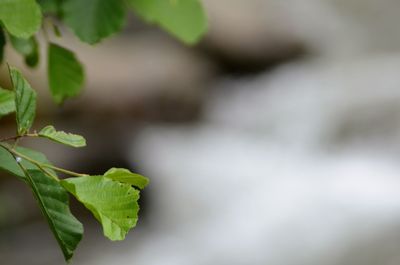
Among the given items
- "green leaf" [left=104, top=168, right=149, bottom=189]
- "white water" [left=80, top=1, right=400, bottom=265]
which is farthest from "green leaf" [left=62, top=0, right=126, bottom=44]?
"white water" [left=80, top=1, right=400, bottom=265]

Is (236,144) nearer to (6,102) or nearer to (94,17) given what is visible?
(94,17)

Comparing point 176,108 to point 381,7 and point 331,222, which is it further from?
point 381,7

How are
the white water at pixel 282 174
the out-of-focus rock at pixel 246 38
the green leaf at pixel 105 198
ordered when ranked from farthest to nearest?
the out-of-focus rock at pixel 246 38
the white water at pixel 282 174
the green leaf at pixel 105 198

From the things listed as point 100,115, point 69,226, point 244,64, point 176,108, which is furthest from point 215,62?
point 69,226

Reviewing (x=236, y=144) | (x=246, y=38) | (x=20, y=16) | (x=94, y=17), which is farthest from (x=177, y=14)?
(x=246, y=38)

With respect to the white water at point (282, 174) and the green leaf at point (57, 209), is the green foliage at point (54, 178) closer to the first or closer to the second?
the green leaf at point (57, 209)

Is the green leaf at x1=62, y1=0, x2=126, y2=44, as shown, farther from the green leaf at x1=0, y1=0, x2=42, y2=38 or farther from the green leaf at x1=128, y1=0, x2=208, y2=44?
the green leaf at x1=0, y1=0, x2=42, y2=38

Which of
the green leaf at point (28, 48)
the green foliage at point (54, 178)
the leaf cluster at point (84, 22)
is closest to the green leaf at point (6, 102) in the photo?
the green foliage at point (54, 178)
